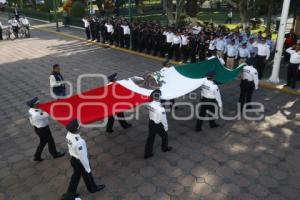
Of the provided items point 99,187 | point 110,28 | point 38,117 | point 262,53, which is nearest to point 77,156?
point 99,187

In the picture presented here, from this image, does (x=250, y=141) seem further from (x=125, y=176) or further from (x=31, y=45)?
(x=31, y=45)

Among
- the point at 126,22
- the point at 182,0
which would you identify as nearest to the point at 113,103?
the point at 126,22

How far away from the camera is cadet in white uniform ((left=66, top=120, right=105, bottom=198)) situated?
583cm

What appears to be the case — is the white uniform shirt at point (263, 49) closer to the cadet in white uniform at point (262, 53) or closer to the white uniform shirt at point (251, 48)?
the cadet in white uniform at point (262, 53)

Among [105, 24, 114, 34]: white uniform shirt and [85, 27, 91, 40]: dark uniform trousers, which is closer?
[105, 24, 114, 34]: white uniform shirt

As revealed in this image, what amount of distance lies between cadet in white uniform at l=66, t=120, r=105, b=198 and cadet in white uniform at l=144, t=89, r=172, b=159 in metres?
1.68

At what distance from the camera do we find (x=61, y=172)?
23.7ft

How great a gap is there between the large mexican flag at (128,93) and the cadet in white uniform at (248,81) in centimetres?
29

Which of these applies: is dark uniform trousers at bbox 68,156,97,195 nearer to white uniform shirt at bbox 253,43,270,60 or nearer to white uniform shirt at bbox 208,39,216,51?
white uniform shirt at bbox 253,43,270,60

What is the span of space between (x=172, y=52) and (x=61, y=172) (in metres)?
9.29

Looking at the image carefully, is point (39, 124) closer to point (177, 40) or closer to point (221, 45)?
point (221, 45)

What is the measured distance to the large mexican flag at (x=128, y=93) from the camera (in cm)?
729

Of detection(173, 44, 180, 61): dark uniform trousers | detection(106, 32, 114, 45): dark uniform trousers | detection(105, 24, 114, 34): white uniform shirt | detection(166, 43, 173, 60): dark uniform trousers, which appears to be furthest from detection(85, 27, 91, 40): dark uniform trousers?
detection(173, 44, 180, 61): dark uniform trousers

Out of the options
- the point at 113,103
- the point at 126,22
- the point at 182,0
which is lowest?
the point at 113,103
